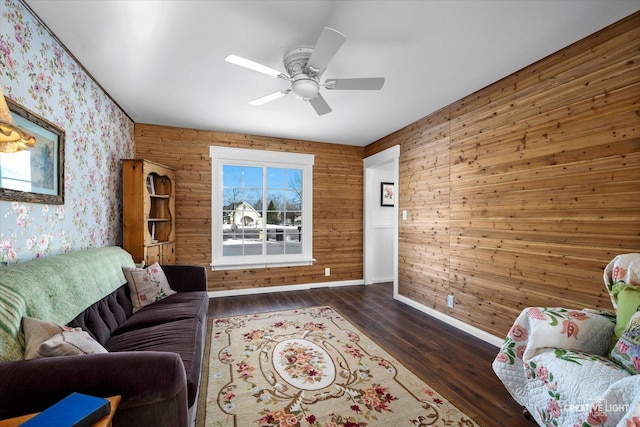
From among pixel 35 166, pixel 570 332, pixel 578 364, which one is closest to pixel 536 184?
pixel 570 332

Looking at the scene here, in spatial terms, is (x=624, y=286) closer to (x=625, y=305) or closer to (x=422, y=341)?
(x=625, y=305)

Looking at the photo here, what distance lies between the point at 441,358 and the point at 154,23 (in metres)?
3.37

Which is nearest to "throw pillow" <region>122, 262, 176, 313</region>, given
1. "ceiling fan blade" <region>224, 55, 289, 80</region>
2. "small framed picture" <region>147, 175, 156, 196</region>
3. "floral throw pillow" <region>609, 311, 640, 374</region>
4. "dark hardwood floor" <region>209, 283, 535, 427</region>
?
"dark hardwood floor" <region>209, 283, 535, 427</region>

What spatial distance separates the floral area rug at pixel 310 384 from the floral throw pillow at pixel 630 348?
82 centimetres

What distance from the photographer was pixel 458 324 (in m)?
2.95

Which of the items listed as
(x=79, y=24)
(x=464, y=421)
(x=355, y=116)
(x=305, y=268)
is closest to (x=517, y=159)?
(x=355, y=116)

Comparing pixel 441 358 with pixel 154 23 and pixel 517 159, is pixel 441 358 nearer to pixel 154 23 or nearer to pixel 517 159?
pixel 517 159

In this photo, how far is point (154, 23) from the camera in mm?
1784

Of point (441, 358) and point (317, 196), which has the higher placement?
point (317, 196)

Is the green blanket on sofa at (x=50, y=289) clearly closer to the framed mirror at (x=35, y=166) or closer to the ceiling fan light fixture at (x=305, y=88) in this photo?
the framed mirror at (x=35, y=166)

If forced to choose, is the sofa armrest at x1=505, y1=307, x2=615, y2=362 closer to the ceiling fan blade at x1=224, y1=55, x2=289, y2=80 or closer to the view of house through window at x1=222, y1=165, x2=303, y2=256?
the ceiling fan blade at x1=224, y1=55, x2=289, y2=80

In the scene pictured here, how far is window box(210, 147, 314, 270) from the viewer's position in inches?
160

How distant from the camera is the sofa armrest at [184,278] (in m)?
2.79

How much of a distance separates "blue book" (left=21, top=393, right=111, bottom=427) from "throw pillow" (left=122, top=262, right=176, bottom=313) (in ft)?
5.41
